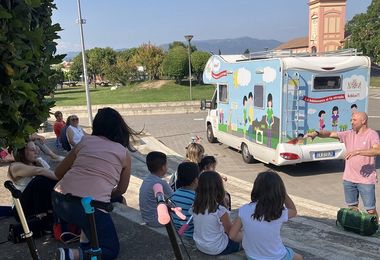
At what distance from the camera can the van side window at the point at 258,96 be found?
36.0 feet

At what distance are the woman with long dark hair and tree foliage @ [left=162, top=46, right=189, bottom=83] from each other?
34.4m

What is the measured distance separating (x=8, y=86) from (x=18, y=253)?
8.34 feet

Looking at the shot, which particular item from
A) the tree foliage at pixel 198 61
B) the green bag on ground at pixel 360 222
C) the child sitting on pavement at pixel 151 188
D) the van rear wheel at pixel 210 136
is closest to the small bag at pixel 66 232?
the child sitting on pavement at pixel 151 188

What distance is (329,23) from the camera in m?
79.4

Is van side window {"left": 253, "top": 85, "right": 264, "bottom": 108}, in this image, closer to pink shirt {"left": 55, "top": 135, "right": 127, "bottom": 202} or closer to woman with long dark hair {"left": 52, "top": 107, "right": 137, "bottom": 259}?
woman with long dark hair {"left": 52, "top": 107, "right": 137, "bottom": 259}

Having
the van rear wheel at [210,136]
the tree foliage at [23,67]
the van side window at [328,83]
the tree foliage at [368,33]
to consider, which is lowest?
the van rear wheel at [210,136]

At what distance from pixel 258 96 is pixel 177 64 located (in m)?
26.9

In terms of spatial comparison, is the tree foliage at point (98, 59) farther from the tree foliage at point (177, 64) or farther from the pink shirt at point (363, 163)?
the pink shirt at point (363, 163)

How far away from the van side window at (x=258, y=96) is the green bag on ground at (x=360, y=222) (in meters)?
5.43

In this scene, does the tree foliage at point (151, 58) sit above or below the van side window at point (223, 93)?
above

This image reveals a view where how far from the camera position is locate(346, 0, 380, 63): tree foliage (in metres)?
67.1

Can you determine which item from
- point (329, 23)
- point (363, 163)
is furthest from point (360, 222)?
point (329, 23)

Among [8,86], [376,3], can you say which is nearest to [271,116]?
[8,86]

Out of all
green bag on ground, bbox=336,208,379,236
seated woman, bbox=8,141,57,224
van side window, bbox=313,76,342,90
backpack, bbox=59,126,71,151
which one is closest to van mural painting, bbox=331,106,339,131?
van side window, bbox=313,76,342,90
